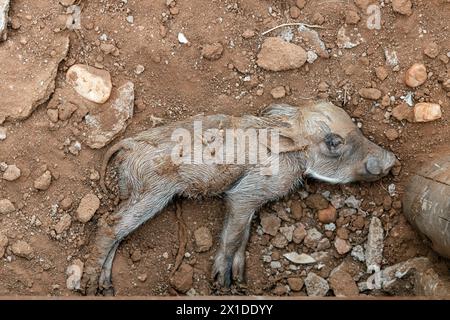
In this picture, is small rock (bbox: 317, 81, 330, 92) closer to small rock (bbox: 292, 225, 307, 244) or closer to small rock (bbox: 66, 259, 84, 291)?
small rock (bbox: 292, 225, 307, 244)

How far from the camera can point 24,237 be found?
586cm

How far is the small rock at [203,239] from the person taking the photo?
604 cm

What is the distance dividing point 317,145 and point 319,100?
0.39m

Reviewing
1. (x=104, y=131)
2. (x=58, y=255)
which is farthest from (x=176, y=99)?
(x=58, y=255)

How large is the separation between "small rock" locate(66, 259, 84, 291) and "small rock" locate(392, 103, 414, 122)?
269cm

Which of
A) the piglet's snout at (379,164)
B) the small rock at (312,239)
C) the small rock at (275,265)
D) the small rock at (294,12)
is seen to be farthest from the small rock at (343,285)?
the small rock at (294,12)

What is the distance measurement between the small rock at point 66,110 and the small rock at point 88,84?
12 cm

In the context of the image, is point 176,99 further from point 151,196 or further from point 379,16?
point 379,16

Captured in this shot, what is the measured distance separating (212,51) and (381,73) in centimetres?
133

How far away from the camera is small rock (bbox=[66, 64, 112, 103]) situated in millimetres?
5914

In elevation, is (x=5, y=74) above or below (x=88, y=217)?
above

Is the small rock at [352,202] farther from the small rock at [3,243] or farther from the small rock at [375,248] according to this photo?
the small rock at [3,243]

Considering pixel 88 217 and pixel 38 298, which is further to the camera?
pixel 88 217

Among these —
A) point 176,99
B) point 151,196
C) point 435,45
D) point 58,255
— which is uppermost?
point 435,45
